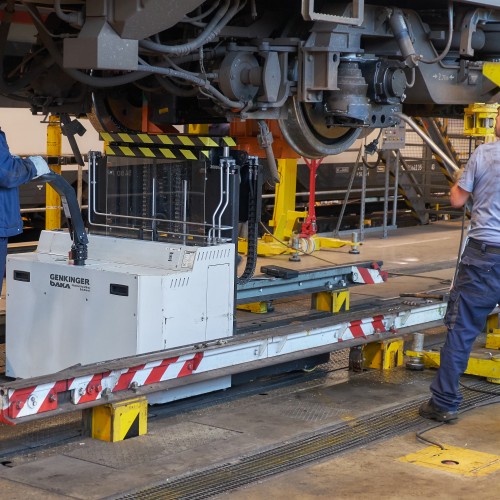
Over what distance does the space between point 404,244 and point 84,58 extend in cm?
831

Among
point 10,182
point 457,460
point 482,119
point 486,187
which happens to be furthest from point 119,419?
point 482,119

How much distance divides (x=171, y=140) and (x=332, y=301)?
217cm

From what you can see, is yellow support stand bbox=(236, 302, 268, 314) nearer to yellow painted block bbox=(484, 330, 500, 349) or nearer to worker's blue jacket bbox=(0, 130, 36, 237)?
yellow painted block bbox=(484, 330, 500, 349)

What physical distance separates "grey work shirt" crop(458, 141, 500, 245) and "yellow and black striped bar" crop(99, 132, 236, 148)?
1.39m

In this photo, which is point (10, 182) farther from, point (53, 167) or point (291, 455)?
point (53, 167)

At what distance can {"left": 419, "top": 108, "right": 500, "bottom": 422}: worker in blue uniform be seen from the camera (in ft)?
18.8

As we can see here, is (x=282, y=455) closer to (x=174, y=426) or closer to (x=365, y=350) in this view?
(x=174, y=426)

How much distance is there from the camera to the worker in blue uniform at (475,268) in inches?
225

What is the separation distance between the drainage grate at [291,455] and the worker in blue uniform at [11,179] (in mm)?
1677

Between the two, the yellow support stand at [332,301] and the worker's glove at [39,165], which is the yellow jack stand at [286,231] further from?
the worker's glove at [39,165]

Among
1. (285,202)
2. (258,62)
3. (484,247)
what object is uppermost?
(258,62)

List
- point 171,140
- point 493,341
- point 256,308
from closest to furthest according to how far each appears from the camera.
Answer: point 171,140 < point 493,341 < point 256,308

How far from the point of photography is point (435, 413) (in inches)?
232

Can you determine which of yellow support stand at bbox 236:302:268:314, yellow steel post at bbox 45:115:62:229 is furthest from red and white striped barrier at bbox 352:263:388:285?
yellow steel post at bbox 45:115:62:229
